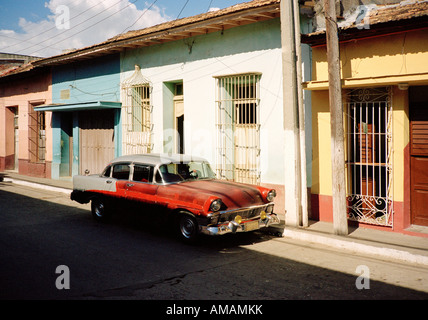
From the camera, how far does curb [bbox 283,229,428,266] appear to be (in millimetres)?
6316

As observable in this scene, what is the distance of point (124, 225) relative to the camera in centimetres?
870

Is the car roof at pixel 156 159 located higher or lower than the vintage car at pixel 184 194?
higher


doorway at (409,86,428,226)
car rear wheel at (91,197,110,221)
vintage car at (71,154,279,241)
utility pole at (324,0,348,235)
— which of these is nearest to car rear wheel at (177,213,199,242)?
vintage car at (71,154,279,241)

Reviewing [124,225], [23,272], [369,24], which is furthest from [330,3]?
[23,272]

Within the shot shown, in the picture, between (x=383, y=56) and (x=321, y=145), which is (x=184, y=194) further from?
(x=383, y=56)

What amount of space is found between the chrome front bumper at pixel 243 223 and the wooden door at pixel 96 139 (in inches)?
333

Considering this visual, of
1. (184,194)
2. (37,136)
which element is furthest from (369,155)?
(37,136)

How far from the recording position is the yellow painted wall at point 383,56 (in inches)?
294

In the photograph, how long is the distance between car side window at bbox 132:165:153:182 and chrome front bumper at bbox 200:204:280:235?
5.62ft

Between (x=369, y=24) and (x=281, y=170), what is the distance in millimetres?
A: 3560

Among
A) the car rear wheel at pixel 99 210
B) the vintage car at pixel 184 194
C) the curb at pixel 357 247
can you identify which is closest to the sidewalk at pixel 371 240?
the curb at pixel 357 247

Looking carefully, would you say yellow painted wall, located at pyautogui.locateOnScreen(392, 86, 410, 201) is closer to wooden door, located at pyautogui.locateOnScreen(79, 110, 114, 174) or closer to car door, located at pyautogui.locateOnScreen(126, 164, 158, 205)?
car door, located at pyautogui.locateOnScreen(126, 164, 158, 205)

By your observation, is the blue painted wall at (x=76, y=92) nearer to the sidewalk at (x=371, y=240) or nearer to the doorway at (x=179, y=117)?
the doorway at (x=179, y=117)
